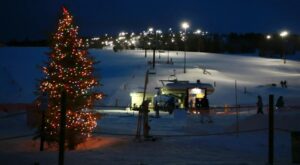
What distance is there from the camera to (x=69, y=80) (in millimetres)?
17938

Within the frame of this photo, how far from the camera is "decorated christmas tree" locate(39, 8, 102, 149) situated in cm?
1780

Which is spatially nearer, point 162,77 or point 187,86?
point 187,86

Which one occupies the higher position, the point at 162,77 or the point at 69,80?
the point at 162,77

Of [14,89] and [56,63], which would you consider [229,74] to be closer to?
[14,89]

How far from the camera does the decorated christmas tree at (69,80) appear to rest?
701 inches

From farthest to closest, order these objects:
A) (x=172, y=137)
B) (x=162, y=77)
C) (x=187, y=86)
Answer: (x=162, y=77) < (x=187, y=86) < (x=172, y=137)

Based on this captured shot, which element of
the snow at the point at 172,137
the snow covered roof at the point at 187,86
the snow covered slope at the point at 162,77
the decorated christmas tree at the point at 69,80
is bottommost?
the snow at the point at 172,137

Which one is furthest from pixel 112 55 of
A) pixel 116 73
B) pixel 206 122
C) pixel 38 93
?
pixel 38 93

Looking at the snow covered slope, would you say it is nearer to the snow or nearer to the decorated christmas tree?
the snow

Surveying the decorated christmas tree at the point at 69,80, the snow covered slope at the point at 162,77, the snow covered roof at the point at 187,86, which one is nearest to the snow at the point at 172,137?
the snow covered slope at the point at 162,77

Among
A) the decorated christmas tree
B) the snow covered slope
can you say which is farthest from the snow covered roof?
the decorated christmas tree

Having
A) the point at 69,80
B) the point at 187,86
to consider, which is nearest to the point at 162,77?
the point at 187,86

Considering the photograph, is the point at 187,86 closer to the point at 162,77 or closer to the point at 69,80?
the point at 162,77

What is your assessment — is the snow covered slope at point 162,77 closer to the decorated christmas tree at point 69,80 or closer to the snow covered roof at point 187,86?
the snow covered roof at point 187,86
